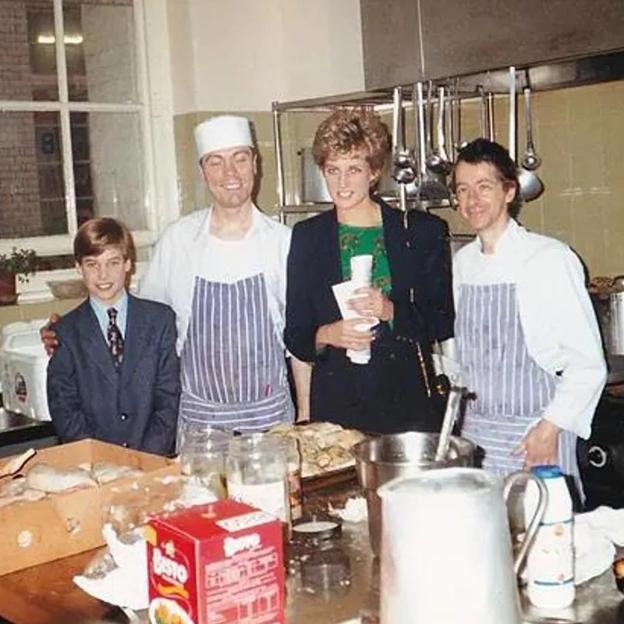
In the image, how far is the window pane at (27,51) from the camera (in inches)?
144

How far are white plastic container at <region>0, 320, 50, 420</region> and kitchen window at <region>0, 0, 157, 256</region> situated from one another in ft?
1.50

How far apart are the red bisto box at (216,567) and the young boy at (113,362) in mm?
1230

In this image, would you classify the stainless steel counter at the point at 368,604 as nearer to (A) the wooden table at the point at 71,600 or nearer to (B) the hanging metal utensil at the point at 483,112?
(A) the wooden table at the point at 71,600

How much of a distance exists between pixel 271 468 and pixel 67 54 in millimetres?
2603

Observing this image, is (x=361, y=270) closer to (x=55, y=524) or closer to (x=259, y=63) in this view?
(x=55, y=524)

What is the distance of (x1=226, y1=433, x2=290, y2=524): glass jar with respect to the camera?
5.23ft

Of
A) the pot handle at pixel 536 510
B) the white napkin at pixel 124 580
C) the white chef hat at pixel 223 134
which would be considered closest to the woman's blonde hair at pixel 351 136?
the white chef hat at pixel 223 134

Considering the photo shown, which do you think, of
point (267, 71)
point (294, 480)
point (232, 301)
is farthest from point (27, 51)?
point (294, 480)

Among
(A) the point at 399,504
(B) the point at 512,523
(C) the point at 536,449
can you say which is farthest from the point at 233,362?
(A) the point at 399,504

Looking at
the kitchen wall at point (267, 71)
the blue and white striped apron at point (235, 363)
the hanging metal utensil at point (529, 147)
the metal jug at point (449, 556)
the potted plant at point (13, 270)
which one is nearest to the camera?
the metal jug at point (449, 556)

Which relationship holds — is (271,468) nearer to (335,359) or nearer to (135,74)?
(335,359)

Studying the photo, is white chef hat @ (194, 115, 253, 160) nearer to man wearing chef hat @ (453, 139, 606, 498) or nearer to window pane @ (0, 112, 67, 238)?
man wearing chef hat @ (453, 139, 606, 498)

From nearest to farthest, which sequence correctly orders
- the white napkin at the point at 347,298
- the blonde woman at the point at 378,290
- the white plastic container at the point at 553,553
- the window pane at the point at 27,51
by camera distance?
the white plastic container at the point at 553,553
the white napkin at the point at 347,298
the blonde woman at the point at 378,290
the window pane at the point at 27,51

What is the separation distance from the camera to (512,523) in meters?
1.41
